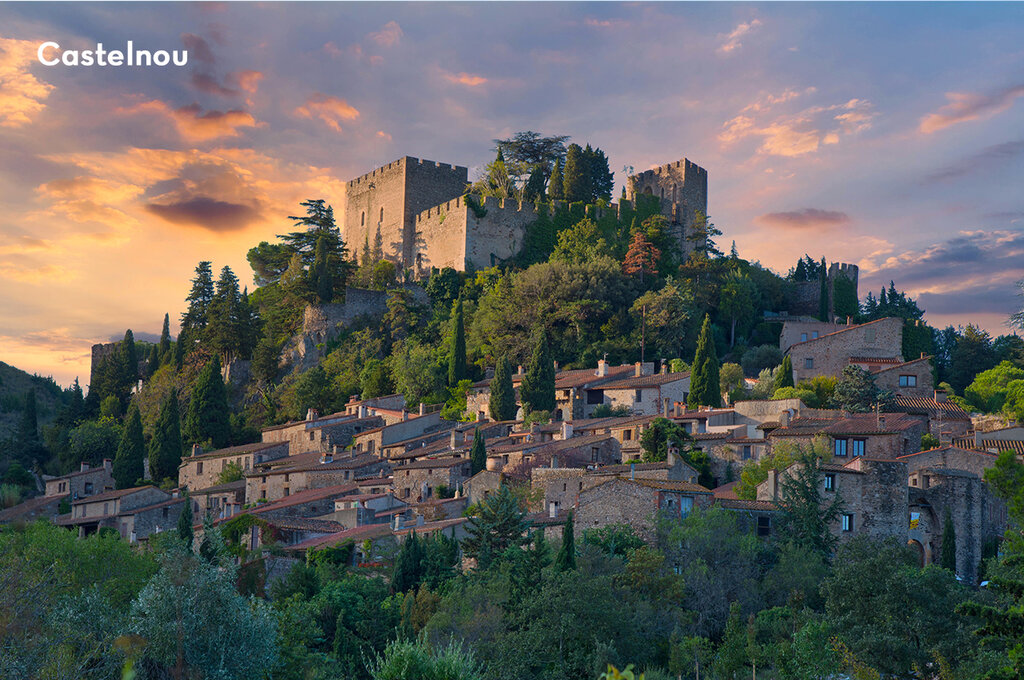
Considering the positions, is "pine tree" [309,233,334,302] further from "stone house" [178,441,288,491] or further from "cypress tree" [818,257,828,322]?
"cypress tree" [818,257,828,322]

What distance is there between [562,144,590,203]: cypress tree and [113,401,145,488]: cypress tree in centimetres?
3106

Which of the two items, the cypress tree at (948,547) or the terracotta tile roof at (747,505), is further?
the terracotta tile roof at (747,505)

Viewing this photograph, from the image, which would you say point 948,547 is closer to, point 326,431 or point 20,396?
point 326,431

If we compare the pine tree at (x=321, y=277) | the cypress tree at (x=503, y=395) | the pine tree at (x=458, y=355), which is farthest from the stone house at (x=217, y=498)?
the pine tree at (x=321, y=277)

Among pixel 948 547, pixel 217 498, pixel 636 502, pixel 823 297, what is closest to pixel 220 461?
pixel 217 498

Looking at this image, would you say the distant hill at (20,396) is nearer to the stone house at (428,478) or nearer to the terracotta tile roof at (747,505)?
the stone house at (428,478)

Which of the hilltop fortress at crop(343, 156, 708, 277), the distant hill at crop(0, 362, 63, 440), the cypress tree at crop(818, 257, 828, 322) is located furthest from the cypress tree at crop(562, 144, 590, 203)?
the distant hill at crop(0, 362, 63, 440)

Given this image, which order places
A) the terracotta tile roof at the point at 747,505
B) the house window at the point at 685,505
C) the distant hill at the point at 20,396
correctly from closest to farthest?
1. the house window at the point at 685,505
2. the terracotta tile roof at the point at 747,505
3. the distant hill at the point at 20,396

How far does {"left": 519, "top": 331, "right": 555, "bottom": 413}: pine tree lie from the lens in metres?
51.8

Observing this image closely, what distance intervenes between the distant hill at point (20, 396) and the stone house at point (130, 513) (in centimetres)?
2279

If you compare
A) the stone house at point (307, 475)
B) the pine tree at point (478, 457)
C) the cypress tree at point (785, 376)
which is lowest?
the stone house at point (307, 475)

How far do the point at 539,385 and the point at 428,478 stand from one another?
1031 centimetres

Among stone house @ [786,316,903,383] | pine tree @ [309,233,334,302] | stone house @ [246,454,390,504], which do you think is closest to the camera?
stone house @ [246,454,390,504]

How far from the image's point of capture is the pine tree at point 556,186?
7419 cm
